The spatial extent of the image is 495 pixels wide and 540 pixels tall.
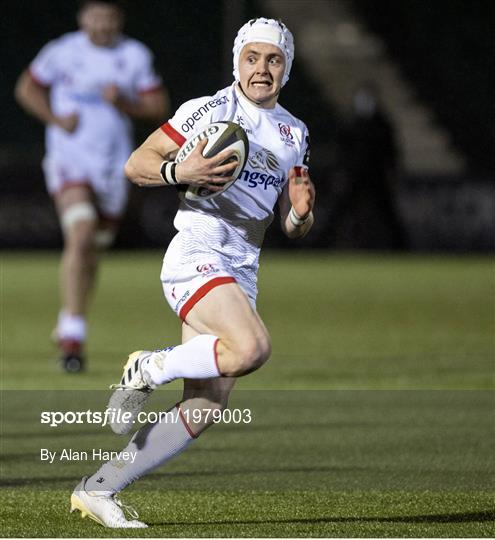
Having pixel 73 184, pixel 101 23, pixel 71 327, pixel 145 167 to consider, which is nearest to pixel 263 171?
pixel 145 167

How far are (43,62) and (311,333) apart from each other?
3.87 meters

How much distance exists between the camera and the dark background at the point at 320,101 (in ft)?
90.0

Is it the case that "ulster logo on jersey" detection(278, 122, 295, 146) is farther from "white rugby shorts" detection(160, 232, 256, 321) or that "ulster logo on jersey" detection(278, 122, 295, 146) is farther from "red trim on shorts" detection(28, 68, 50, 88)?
"red trim on shorts" detection(28, 68, 50, 88)

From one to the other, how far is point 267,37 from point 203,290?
1154mm

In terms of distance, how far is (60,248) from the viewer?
90.1 feet

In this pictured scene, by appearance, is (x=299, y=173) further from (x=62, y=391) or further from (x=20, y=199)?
(x=20, y=199)

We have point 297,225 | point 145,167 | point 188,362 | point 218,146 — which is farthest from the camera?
point 297,225

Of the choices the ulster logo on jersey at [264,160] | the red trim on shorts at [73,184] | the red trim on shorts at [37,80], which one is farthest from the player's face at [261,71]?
the red trim on shorts at [37,80]

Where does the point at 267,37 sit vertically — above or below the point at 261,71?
above

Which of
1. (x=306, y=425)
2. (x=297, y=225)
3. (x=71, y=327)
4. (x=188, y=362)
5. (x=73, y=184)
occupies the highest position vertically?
(x=297, y=225)

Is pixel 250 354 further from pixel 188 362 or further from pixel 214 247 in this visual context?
pixel 214 247

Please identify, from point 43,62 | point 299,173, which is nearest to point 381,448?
point 299,173

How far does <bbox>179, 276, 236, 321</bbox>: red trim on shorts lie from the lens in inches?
238

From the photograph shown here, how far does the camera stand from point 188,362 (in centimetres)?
591
